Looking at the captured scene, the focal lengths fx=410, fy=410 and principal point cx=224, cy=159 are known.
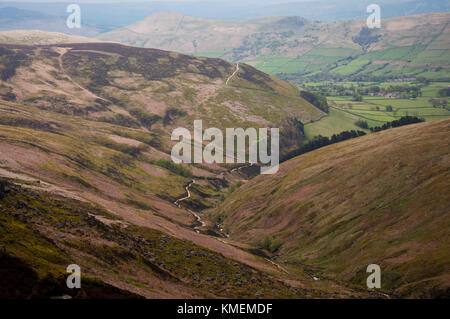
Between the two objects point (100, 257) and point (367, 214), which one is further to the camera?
point (367, 214)

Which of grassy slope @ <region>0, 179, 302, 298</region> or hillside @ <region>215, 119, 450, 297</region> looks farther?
hillside @ <region>215, 119, 450, 297</region>

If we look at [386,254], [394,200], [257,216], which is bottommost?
[257,216]

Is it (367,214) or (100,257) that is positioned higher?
(100,257)

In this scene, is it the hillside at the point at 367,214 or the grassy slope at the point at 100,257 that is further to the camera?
the hillside at the point at 367,214
